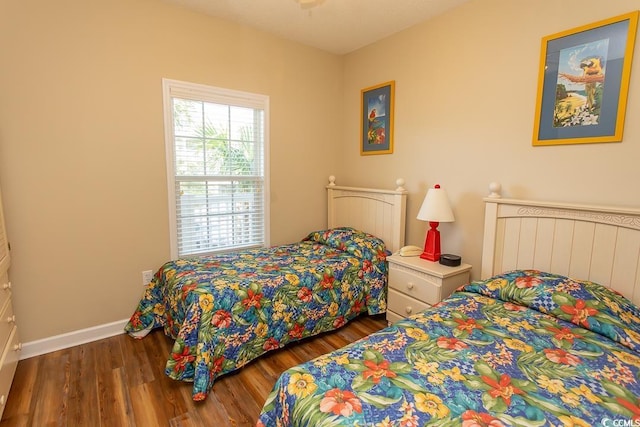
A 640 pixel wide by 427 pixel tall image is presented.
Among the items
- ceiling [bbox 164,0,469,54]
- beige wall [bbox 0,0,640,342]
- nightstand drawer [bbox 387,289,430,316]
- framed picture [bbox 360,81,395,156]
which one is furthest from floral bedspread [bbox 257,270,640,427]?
ceiling [bbox 164,0,469,54]

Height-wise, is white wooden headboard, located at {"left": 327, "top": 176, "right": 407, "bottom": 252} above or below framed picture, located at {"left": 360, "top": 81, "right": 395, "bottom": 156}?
below

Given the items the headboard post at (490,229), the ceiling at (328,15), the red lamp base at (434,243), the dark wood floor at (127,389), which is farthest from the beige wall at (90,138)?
the headboard post at (490,229)

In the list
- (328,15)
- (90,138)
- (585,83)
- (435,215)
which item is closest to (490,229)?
(435,215)

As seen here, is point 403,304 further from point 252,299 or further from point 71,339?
point 71,339

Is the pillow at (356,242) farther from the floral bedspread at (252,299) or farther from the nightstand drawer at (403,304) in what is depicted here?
the nightstand drawer at (403,304)

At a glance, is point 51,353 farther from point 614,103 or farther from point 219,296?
point 614,103

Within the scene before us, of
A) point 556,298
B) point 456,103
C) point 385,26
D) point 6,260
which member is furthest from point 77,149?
point 556,298

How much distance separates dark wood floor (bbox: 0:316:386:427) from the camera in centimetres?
164

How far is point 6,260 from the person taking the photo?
5.98ft

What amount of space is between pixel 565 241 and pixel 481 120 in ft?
3.22

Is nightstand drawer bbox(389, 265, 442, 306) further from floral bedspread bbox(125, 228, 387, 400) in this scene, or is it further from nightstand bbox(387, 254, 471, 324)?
floral bedspread bbox(125, 228, 387, 400)

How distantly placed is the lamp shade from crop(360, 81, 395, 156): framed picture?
76 centimetres

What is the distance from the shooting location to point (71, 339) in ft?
7.45

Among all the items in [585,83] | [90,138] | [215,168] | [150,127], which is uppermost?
[585,83]
